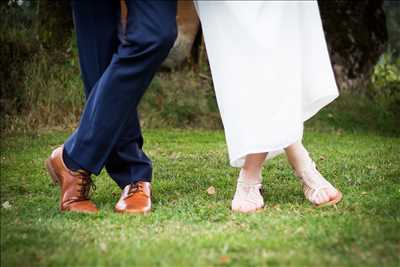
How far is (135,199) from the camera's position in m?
2.79

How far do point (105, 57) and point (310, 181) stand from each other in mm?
1016

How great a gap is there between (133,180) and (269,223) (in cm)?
70

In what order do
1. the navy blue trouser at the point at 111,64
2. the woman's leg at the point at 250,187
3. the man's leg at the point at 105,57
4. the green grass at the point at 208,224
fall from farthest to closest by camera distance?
the woman's leg at the point at 250,187 < the man's leg at the point at 105,57 < the navy blue trouser at the point at 111,64 < the green grass at the point at 208,224

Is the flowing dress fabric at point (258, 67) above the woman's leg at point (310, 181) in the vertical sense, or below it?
above

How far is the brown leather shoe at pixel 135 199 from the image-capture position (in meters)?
2.73

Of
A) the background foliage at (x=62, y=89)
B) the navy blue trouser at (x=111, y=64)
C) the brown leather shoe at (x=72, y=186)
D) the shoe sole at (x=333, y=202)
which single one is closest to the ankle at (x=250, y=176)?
the shoe sole at (x=333, y=202)

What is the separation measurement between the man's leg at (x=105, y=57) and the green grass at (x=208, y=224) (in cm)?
18

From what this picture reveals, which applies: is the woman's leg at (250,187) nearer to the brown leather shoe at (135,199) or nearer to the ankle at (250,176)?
the ankle at (250,176)

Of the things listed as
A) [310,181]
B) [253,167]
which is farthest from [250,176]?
[310,181]

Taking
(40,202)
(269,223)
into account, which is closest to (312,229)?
(269,223)

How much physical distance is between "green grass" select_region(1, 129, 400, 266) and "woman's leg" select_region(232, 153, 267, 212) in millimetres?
65

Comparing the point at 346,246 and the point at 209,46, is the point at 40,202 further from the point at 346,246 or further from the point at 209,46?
the point at 346,246

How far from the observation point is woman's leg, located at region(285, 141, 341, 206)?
9.27ft

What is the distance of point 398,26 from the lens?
36.3 ft
